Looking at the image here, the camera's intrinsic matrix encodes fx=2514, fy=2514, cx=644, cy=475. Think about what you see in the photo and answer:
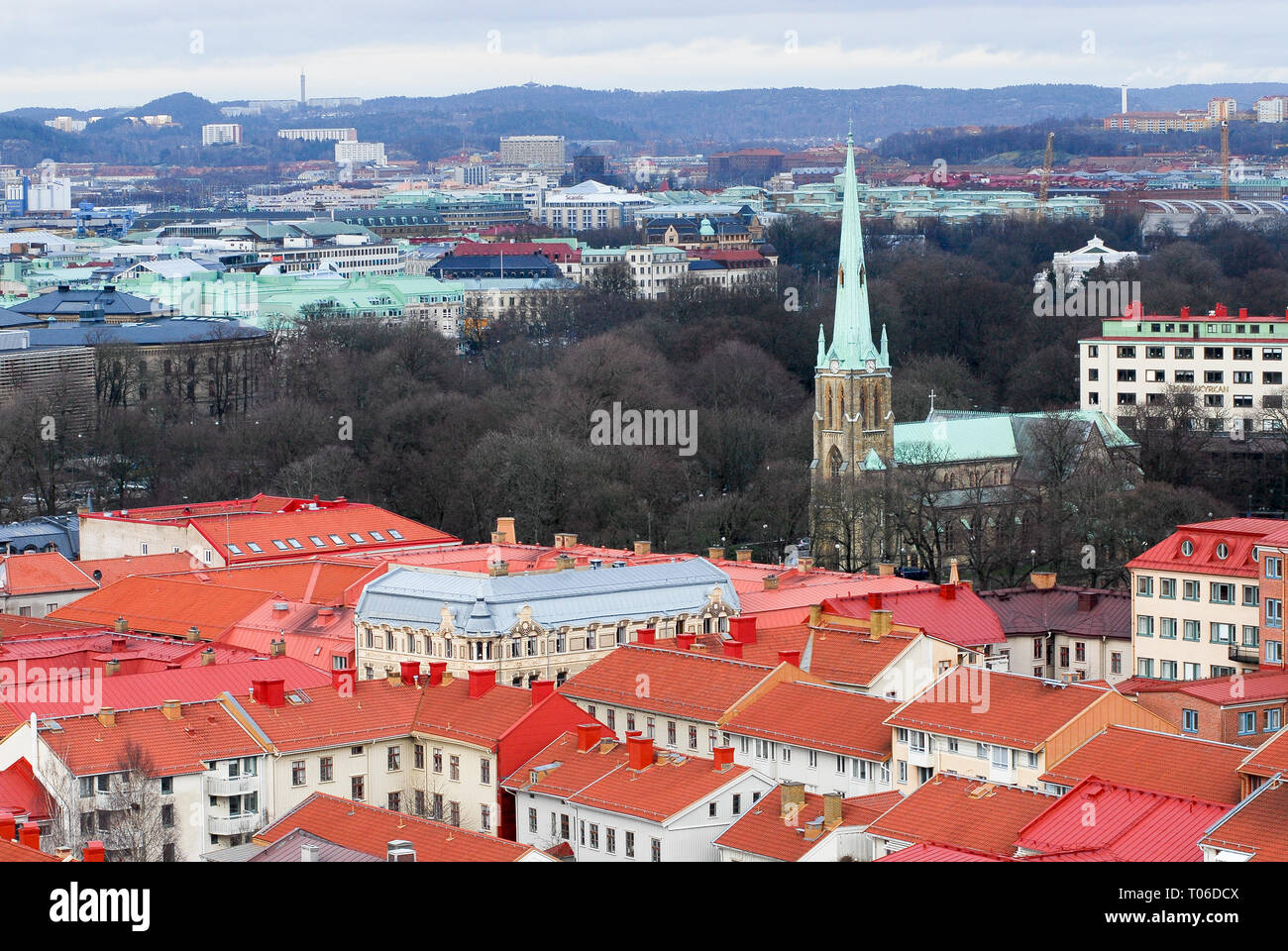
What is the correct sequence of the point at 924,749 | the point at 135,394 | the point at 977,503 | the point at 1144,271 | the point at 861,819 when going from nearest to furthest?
the point at 861,819 → the point at 924,749 → the point at 977,503 → the point at 135,394 → the point at 1144,271

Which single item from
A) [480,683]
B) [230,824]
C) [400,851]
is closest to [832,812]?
[400,851]

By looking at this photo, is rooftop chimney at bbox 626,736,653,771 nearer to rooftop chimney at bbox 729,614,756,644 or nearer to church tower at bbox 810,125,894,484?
rooftop chimney at bbox 729,614,756,644

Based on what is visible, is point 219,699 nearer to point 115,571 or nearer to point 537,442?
point 115,571

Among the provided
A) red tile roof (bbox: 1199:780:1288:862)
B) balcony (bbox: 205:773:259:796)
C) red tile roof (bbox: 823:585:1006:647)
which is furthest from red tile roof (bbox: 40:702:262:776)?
red tile roof (bbox: 1199:780:1288:862)

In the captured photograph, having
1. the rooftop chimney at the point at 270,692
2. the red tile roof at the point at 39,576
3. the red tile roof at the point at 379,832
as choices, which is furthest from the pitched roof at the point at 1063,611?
the red tile roof at the point at 39,576

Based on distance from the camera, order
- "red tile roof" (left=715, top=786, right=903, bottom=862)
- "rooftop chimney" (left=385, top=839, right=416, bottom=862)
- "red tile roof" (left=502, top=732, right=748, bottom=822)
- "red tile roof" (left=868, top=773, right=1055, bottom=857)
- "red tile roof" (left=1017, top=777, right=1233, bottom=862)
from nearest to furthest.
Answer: "red tile roof" (left=1017, top=777, right=1233, bottom=862) < "rooftop chimney" (left=385, top=839, right=416, bottom=862) < "red tile roof" (left=868, top=773, right=1055, bottom=857) < "red tile roof" (left=715, top=786, right=903, bottom=862) < "red tile roof" (left=502, top=732, right=748, bottom=822)
